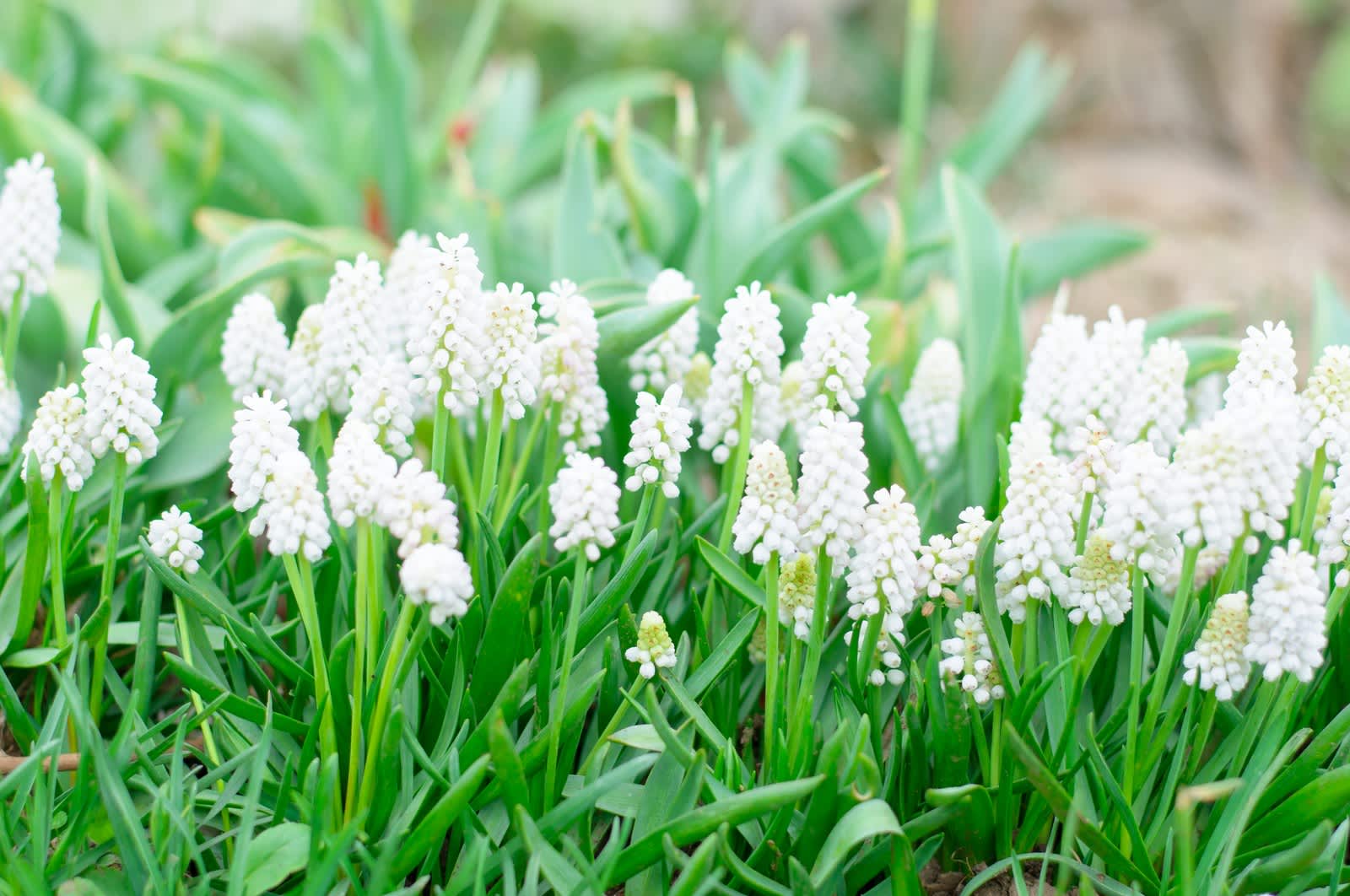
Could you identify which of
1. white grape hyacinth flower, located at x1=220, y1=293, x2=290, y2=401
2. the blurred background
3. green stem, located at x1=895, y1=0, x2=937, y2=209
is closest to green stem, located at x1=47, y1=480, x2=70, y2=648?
white grape hyacinth flower, located at x1=220, y1=293, x2=290, y2=401

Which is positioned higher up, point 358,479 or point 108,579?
point 358,479

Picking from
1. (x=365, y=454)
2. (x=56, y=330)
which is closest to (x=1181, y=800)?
(x=365, y=454)

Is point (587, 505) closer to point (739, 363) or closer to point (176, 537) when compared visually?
point (739, 363)

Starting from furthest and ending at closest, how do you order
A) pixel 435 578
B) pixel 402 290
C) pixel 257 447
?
1. pixel 402 290
2. pixel 257 447
3. pixel 435 578

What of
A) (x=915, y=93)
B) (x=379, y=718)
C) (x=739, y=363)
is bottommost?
(x=379, y=718)

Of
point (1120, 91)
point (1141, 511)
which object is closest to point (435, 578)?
point (1141, 511)

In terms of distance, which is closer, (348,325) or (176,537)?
(176,537)

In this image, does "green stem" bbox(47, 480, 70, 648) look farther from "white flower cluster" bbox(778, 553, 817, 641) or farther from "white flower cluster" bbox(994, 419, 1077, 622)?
"white flower cluster" bbox(994, 419, 1077, 622)
